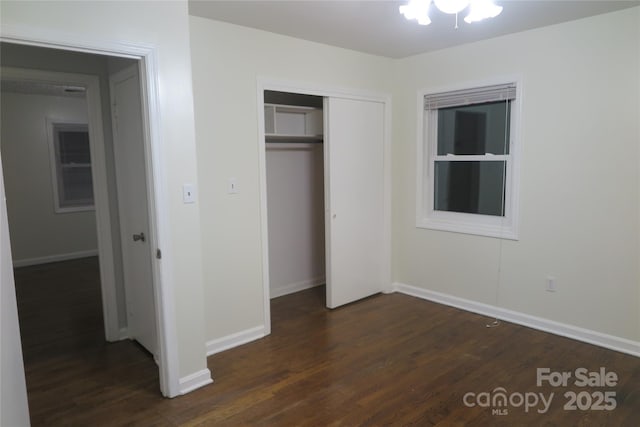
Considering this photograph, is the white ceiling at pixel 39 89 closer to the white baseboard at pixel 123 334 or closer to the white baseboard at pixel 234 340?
the white baseboard at pixel 123 334

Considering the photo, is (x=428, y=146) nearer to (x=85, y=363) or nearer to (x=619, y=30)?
(x=619, y=30)

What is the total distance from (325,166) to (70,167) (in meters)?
4.70

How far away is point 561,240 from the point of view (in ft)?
11.3

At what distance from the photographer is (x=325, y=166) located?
3.97m

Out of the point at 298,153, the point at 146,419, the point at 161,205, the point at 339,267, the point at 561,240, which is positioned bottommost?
the point at 146,419

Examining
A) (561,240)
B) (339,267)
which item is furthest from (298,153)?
(561,240)

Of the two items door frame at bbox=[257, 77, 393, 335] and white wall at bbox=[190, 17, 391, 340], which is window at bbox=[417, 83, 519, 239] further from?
white wall at bbox=[190, 17, 391, 340]

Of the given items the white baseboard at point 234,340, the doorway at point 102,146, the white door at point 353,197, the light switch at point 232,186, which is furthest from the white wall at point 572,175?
the doorway at point 102,146

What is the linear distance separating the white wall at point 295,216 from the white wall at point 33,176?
153 inches

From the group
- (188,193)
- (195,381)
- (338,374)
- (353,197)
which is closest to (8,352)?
(188,193)

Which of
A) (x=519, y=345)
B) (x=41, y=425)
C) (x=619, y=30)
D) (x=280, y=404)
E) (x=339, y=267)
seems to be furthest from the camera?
(x=339, y=267)

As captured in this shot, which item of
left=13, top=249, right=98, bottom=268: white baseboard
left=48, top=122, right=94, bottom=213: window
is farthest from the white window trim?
left=13, top=249, right=98, bottom=268: white baseboard

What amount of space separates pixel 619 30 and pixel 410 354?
274 cm

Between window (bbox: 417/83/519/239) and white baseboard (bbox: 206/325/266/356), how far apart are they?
77.2 inches
